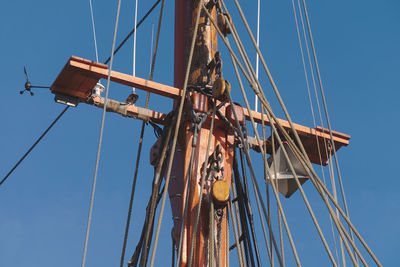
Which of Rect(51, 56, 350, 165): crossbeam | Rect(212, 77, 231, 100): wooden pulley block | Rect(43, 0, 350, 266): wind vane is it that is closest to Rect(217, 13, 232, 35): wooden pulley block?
Rect(43, 0, 350, 266): wind vane

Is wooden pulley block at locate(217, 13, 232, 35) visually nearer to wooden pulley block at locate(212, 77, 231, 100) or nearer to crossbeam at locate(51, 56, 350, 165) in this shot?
wooden pulley block at locate(212, 77, 231, 100)

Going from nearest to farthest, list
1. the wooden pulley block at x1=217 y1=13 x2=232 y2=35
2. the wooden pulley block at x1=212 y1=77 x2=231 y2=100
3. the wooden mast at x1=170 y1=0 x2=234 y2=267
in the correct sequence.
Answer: the wooden mast at x1=170 y1=0 x2=234 y2=267 < the wooden pulley block at x1=212 y1=77 x2=231 y2=100 < the wooden pulley block at x1=217 y1=13 x2=232 y2=35

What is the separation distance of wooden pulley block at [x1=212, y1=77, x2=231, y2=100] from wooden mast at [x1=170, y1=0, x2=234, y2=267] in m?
0.16

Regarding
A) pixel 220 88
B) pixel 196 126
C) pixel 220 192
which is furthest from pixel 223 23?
pixel 220 192

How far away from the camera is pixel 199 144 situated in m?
7.10

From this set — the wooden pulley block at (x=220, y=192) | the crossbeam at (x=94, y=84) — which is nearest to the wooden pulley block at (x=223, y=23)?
the crossbeam at (x=94, y=84)

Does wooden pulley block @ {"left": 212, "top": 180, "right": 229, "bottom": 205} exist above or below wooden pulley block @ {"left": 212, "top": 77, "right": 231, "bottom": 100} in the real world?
below

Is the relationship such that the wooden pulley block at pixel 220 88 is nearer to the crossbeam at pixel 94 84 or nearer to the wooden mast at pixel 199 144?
the wooden mast at pixel 199 144

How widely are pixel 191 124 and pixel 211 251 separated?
56.7 inches

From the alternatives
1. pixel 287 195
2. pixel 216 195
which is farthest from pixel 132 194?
pixel 287 195

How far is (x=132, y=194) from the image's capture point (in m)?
7.60

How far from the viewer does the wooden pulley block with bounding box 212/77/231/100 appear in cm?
705

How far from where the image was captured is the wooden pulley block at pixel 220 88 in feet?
23.1

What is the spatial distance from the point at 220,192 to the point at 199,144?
61 centimetres
